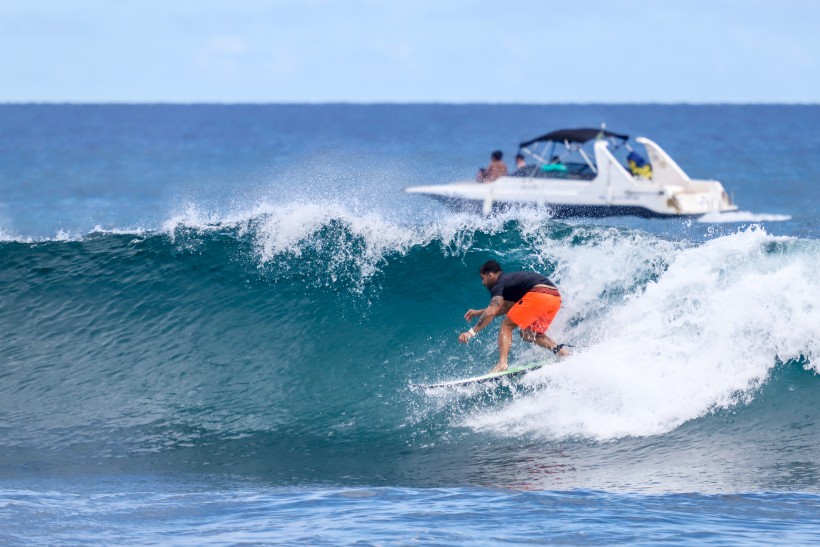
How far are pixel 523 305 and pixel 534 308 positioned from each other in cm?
11

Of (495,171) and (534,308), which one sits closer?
(534,308)

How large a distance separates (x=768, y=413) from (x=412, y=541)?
469cm

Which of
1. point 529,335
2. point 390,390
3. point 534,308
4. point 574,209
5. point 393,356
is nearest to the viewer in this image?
point 534,308

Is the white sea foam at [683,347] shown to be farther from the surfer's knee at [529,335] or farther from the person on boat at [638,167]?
the person on boat at [638,167]

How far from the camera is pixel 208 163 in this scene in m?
57.5

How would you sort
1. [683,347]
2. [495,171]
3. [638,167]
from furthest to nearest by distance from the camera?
[495,171] → [638,167] → [683,347]

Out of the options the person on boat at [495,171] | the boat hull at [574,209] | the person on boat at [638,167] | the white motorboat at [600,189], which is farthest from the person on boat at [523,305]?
the person on boat at [638,167]

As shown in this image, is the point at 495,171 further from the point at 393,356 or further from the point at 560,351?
the point at 560,351

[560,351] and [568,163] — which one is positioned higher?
[568,163]

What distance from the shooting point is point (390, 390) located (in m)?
11.5

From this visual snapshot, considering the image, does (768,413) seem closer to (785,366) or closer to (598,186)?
(785,366)

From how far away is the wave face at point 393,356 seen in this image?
9.93 metres

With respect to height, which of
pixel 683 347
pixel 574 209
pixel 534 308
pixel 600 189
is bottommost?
pixel 683 347

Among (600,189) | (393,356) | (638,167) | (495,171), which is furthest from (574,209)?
(393,356)
